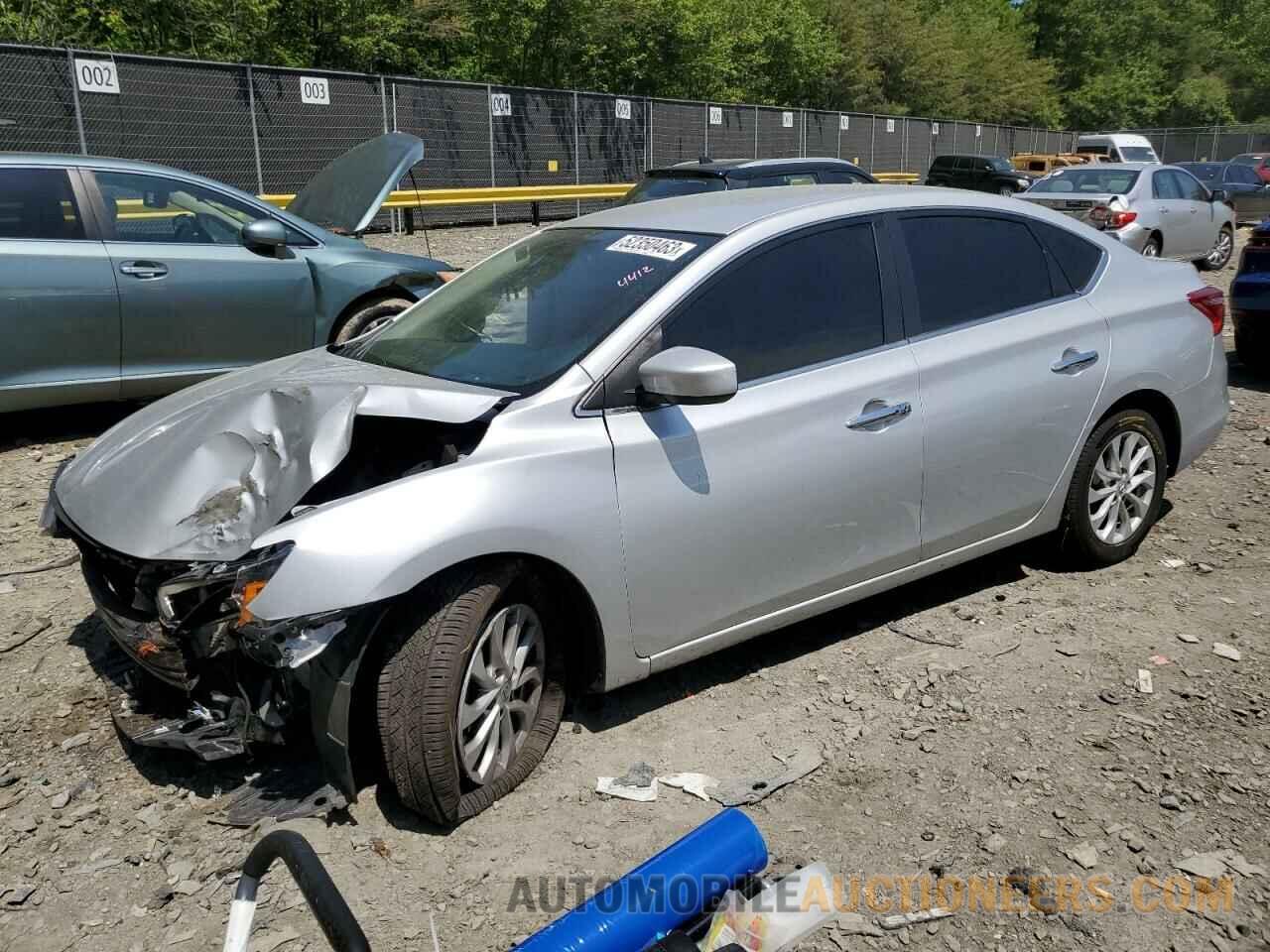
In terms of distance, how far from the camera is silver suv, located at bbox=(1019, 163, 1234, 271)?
13.9 metres

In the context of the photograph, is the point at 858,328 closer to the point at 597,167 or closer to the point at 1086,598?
the point at 1086,598

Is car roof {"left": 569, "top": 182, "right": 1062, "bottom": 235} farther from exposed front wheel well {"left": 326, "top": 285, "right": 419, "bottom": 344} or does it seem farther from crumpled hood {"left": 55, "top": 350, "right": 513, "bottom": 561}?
exposed front wheel well {"left": 326, "top": 285, "right": 419, "bottom": 344}

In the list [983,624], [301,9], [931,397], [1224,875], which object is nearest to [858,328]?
[931,397]

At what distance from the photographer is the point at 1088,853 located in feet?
9.68

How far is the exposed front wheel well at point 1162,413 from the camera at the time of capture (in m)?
4.64

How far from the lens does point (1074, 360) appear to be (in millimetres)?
4379

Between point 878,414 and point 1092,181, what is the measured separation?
1242cm

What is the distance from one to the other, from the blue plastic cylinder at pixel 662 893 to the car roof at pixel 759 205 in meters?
2.21

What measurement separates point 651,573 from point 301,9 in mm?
22034

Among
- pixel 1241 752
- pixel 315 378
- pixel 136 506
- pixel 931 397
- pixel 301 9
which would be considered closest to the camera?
pixel 136 506

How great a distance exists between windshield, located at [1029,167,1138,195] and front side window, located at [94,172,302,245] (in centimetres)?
1122

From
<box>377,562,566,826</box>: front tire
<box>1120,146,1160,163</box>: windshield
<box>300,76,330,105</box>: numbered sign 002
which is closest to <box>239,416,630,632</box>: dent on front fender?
<box>377,562,566,826</box>: front tire

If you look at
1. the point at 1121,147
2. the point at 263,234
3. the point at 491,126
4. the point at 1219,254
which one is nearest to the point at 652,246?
the point at 263,234

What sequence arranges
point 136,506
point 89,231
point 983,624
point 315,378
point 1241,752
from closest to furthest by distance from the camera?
1. point 136,506
2. point 1241,752
3. point 315,378
4. point 983,624
5. point 89,231
